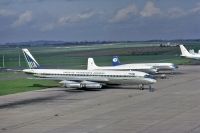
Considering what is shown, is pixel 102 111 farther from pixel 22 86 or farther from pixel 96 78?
pixel 22 86

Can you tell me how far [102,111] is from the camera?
179 feet

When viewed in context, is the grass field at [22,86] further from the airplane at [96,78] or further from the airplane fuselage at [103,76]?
the airplane fuselage at [103,76]

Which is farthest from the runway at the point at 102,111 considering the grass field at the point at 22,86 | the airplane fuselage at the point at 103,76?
the grass field at the point at 22,86

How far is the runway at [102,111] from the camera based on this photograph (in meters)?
43.7

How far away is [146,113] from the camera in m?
52.2

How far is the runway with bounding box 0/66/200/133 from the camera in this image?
4366 centimetres

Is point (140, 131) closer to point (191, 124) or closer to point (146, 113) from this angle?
point (191, 124)

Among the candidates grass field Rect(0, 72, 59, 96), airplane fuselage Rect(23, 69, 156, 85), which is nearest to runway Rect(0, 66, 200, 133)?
airplane fuselage Rect(23, 69, 156, 85)

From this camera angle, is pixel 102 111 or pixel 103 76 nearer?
pixel 102 111

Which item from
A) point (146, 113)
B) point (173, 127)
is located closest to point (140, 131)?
point (173, 127)

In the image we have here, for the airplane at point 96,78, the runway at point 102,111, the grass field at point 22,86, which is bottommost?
the runway at point 102,111

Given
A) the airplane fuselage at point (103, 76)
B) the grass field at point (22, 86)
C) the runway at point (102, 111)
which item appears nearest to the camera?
the runway at point (102, 111)

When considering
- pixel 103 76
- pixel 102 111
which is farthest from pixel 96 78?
pixel 102 111

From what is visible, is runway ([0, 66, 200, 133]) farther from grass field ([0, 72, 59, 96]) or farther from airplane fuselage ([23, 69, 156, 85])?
grass field ([0, 72, 59, 96])
